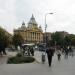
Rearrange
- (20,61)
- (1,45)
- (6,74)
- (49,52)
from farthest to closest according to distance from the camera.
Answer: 1. (1,45)
2. (20,61)
3. (49,52)
4. (6,74)

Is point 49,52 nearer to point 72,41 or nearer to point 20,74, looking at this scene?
point 20,74

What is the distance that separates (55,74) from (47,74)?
46 cm

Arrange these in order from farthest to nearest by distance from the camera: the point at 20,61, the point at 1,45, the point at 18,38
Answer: the point at 18,38, the point at 1,45, the point at 20,61

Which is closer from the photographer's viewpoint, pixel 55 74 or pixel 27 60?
pixel 55 74

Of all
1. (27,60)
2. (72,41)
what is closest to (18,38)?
(72,41)

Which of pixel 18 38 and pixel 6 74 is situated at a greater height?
pixel 18 38

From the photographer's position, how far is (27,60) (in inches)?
1228

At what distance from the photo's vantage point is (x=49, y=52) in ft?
85.6

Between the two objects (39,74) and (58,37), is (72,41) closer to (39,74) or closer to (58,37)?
(58,37)

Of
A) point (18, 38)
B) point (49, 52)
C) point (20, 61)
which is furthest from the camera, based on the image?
point (18, 38)

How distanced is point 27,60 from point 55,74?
13.3 meters

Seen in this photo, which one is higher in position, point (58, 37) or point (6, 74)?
point (58, 37)

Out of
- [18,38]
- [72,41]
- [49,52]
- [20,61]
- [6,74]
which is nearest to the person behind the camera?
[6,74]

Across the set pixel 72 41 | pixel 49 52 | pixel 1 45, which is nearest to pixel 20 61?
pixel 49 52
